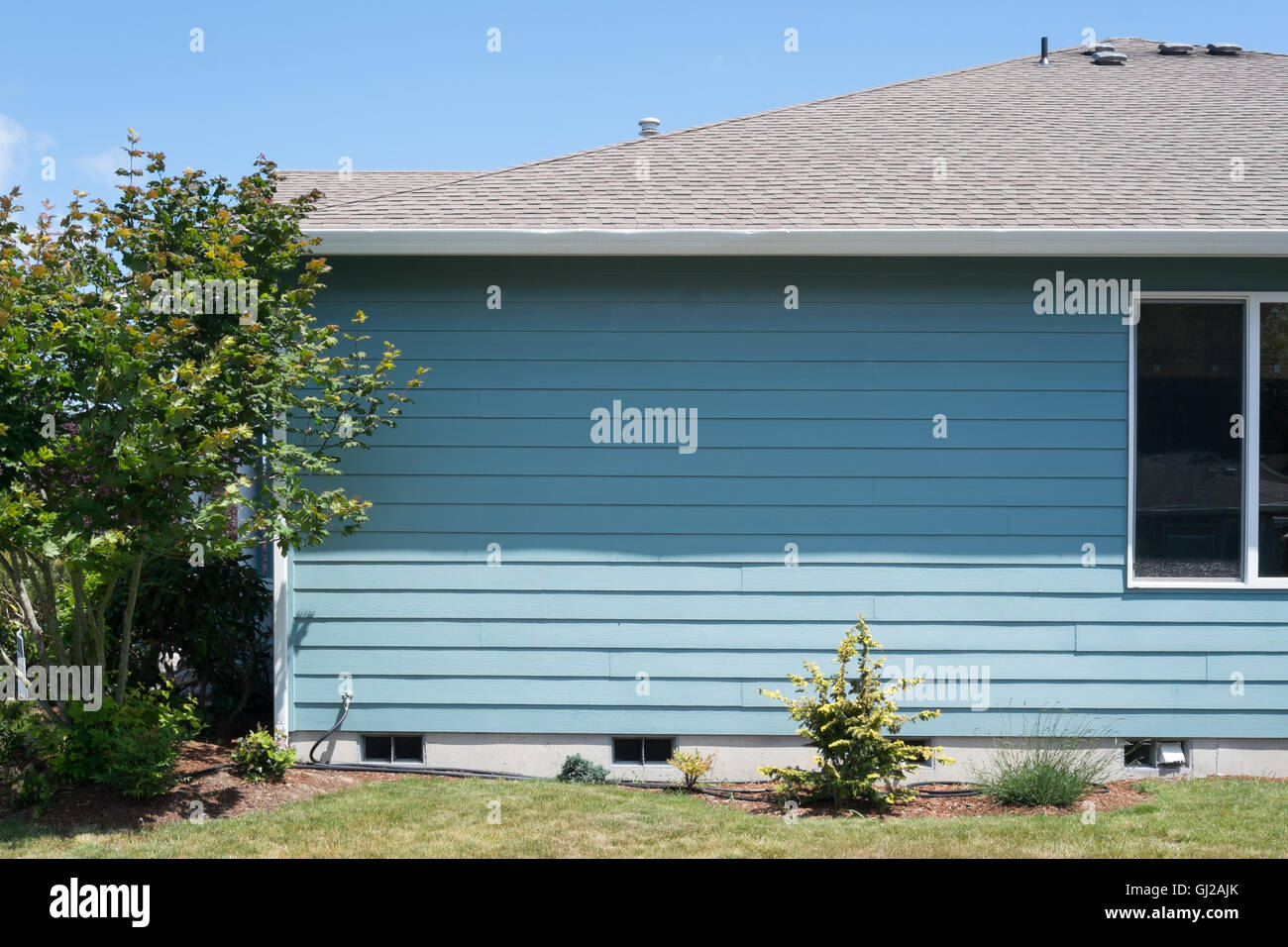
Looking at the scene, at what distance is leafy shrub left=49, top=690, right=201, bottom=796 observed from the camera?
496 centimetres

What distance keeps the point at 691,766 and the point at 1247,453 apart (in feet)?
12.9

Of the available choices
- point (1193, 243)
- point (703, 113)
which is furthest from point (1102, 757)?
point (703, 113)

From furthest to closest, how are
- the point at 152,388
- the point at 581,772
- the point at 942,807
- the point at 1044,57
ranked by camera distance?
the point at 1044,57
the point at 581,772
the point at 942,807
the point at 152,388

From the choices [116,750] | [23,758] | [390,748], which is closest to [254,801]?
[116,750]

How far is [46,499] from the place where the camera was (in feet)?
15.9

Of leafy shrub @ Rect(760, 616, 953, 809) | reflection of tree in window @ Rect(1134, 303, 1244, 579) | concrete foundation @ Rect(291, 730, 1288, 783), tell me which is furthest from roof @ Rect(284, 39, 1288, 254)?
concrete foundation @ Rect(291, 730, 1288, 783)

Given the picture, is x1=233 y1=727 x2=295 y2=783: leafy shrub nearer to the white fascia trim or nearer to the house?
the house

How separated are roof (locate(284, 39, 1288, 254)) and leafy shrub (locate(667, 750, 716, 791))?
318 cm

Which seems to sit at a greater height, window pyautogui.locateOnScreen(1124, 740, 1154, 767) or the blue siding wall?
the blue siding wall

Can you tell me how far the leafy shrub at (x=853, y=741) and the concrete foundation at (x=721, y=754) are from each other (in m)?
0.47

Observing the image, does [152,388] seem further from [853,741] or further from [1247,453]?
[1247,453]

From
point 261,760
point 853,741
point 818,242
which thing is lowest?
point 261,760

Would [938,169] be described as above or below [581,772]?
above

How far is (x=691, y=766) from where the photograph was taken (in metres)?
5.74
